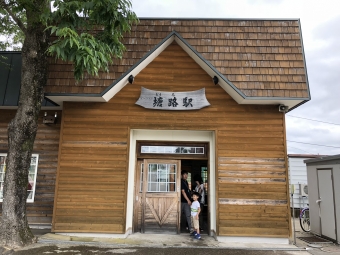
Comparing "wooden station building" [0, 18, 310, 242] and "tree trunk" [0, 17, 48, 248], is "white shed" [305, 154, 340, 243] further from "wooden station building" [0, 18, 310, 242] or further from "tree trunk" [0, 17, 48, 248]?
"tree trunk" [0, 17, 48, 248]

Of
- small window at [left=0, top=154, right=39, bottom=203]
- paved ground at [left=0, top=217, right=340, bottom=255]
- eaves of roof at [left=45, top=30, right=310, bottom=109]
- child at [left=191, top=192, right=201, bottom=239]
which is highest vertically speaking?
eaves of roof at [left=45, top=30, right=310, bottom=109]

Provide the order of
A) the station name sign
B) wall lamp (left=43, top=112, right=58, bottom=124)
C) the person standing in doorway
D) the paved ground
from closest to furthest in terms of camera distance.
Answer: the paved ground
the station name sign
the person standing in doorway
wall lamp (left=43, top=112, right=58, bottom=124)

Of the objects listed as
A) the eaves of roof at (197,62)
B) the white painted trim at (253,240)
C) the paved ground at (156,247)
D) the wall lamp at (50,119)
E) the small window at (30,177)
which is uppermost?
the eaves of roof at (197,62)

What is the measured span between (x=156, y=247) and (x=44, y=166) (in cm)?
430

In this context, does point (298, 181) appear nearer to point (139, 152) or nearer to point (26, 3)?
point (139, 152)

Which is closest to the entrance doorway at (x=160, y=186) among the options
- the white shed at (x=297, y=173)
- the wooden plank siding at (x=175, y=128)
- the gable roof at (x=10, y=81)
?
the wooden plank siding at (x=175, y=128)

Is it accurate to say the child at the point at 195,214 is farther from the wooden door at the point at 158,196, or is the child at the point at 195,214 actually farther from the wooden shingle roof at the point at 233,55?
the wooden shingle roof at the point at 233,55

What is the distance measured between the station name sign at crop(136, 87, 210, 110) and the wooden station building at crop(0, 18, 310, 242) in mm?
28

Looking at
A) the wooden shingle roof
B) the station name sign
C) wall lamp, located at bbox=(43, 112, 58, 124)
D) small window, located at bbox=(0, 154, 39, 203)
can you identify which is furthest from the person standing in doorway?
small window, located at bbox=(0, 154, 39, 203)

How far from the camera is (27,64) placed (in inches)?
238

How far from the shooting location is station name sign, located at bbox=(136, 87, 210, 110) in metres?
7.12

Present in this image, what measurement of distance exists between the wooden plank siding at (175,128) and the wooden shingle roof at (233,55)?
0.58 meters

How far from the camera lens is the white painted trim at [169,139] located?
718 cm

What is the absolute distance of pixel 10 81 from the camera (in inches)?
304
